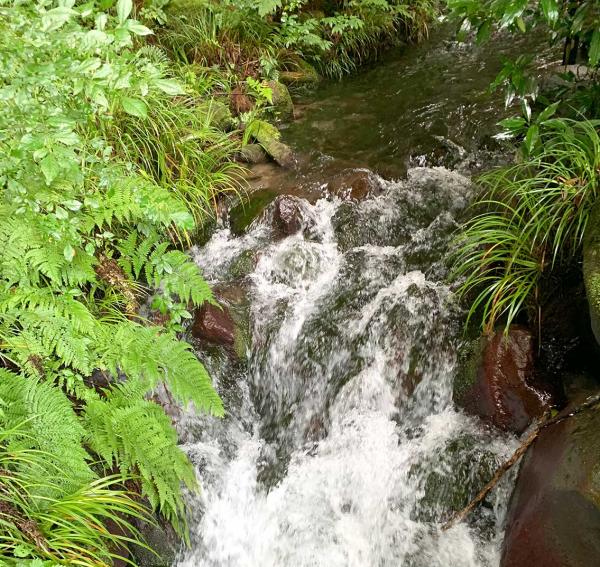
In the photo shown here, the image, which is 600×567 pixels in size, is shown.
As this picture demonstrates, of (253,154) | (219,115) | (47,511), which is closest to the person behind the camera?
(47,511)

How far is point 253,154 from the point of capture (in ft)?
17.8

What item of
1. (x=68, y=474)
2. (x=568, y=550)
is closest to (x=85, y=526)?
(x=68, y=474)

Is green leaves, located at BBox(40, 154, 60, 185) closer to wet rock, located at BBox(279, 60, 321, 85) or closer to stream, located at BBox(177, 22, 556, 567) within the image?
stream, located at BBox(177, 22, 556, 567)

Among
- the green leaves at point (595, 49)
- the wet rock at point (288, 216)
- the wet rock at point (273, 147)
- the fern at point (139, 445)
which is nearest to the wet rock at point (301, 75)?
the wet rock at point (273, 147)

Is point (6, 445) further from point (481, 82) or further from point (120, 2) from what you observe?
point (481, 82)

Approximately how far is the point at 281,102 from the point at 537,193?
417 cm

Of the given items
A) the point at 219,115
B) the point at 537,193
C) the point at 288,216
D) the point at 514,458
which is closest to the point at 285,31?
the point at 219,115

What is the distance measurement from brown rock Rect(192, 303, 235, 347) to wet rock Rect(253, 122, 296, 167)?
2.26 m

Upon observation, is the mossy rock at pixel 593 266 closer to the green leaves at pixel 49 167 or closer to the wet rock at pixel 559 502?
the wet rock at pixel 559 502

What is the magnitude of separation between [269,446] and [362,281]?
1534 millimetres

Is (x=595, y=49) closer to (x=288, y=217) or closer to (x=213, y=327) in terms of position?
(x=288, y=217)

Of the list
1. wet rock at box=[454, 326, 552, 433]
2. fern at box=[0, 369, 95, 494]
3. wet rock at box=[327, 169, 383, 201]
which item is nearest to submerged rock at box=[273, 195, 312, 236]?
wet rock at box=[327, 169, 383, 201]

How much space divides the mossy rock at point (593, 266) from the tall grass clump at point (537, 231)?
135 mm

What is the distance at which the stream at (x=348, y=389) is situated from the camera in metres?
2.91
